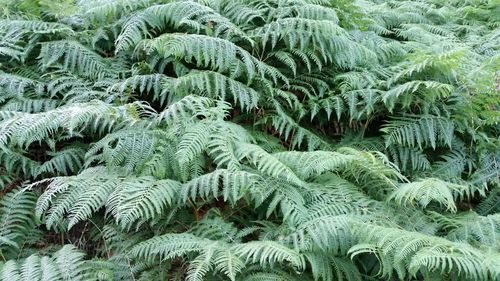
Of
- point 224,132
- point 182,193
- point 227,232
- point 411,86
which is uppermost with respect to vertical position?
point 411,86

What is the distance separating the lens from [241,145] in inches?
112

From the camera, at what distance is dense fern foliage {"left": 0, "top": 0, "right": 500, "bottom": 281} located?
244 cm

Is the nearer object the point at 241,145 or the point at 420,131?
the point at 241,145

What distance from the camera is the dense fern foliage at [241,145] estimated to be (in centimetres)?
244

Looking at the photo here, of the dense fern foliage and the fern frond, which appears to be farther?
the fern frond

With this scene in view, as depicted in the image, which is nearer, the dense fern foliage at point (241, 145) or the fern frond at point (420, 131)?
the dense fern foliage at point (241, 145)

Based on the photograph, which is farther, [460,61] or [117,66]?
[117,66]

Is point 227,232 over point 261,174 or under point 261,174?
under

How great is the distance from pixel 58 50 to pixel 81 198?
5.36 feet

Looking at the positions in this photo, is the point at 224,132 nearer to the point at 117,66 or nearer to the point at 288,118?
the point at 288,118

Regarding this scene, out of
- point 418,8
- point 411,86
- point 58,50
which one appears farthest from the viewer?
point 418,8

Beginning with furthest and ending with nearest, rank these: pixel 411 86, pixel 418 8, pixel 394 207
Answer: pixel 418 8, pixel 411 86, pixel 394 207

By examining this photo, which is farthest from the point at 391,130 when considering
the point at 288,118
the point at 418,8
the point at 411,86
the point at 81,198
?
the point at 418,8

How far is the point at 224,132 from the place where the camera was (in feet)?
9.39
